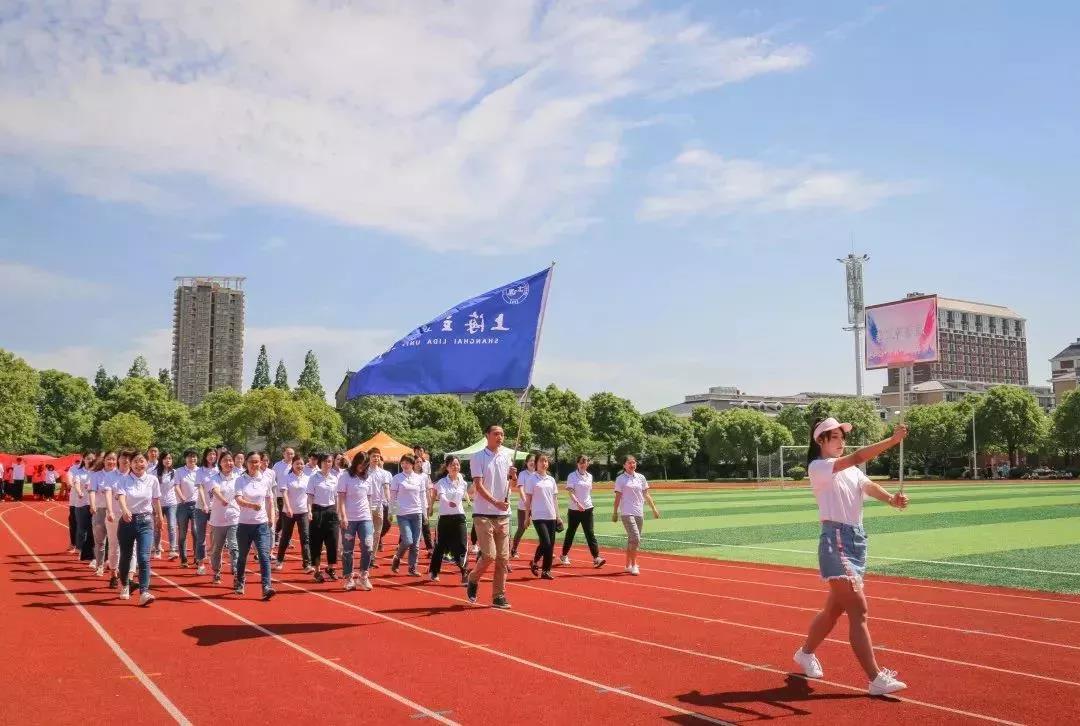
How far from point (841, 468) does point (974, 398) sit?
97.9 m

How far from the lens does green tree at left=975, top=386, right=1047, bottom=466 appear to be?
279 ft

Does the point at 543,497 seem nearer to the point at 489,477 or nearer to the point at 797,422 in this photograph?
the point at 489,477

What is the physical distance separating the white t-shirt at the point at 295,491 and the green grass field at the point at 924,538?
589 centimetres

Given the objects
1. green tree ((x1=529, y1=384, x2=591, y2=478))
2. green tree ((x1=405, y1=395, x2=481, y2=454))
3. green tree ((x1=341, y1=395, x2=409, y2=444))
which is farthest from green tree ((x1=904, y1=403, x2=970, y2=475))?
green tree ((x1=341, y1=395, x2=409, y2=444))

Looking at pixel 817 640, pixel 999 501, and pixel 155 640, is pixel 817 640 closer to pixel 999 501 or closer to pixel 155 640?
pixel 155 640

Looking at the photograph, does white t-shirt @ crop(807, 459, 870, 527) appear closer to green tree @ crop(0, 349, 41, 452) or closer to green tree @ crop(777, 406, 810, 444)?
green tree @ crop(0, 349, 41, 452)

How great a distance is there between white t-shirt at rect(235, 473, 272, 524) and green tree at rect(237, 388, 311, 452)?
197 feet

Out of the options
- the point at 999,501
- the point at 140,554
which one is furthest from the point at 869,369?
the point at 140,554

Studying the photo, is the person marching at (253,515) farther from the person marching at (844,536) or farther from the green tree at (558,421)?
the green tree at (558,421)

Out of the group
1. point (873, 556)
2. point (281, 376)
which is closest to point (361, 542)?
point (873, 556)

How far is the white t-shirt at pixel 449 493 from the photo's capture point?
13109 mm

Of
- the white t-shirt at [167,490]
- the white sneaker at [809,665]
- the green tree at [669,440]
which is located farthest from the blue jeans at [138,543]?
the green tree at [669,440]

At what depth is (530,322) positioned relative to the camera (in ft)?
43.1

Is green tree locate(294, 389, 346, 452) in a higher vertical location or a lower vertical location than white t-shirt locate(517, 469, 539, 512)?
higher
